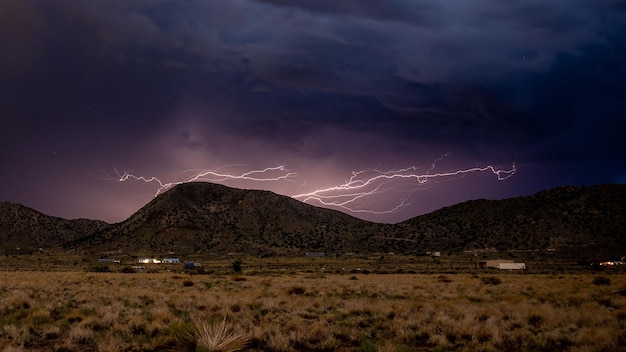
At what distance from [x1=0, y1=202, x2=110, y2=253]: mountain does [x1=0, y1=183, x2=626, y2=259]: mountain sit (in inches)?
11.5

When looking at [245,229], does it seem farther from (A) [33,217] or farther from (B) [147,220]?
(A) [33,217]

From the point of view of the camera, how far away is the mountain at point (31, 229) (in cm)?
14162

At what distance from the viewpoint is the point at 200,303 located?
871 inches

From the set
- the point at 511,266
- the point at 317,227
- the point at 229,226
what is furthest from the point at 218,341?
the point at 317,227

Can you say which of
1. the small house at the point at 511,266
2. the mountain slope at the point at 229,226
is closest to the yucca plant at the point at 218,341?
the small house at the point at 511,266

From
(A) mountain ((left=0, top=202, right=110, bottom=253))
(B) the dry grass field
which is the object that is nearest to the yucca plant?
(B) the dry grass field

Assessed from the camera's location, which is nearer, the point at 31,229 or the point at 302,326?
the point at 302,326

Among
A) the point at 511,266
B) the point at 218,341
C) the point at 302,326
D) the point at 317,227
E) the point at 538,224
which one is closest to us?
the point at 218,341

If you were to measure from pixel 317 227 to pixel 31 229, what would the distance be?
87567 mm

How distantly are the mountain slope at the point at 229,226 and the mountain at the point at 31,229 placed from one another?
16.6 meters

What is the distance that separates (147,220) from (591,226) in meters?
111

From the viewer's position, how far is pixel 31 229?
5940 inches

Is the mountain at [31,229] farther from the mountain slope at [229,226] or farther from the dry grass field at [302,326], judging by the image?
the dry grass field at [302,326]

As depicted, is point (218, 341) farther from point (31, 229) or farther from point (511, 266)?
point (31, 229)
